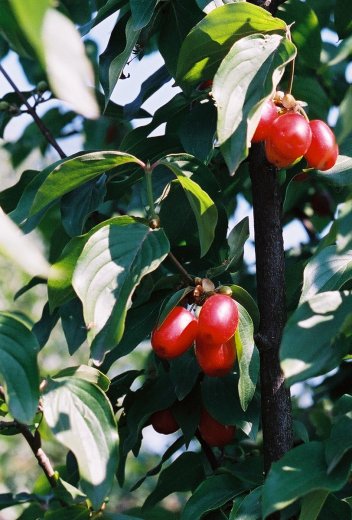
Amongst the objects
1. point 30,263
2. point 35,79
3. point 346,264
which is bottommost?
point 346,264

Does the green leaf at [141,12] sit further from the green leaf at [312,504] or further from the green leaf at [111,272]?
the green leaf at [312,504]

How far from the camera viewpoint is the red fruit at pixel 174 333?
0.89 meters

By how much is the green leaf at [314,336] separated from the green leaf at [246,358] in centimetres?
16

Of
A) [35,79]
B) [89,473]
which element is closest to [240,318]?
[89,473]

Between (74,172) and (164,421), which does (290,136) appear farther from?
(164,421)

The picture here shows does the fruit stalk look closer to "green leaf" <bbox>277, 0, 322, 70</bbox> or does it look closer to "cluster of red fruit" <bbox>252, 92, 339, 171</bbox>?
"cluster of red fruit" <bbox>252, 92, 339, 171</bbox>

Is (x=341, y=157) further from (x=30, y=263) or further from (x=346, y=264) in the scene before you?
(x=30, y=263)

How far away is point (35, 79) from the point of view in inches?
70.8

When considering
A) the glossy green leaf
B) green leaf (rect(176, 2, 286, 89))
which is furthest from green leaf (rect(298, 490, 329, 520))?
green leaf (rect(176, 2, 286, 89))

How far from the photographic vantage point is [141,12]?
3.11 ft

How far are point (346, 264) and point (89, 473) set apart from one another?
0.38 metres

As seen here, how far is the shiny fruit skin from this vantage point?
2.80ft

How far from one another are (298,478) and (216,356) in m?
0.19

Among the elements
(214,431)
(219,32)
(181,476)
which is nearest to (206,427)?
(214,431)
